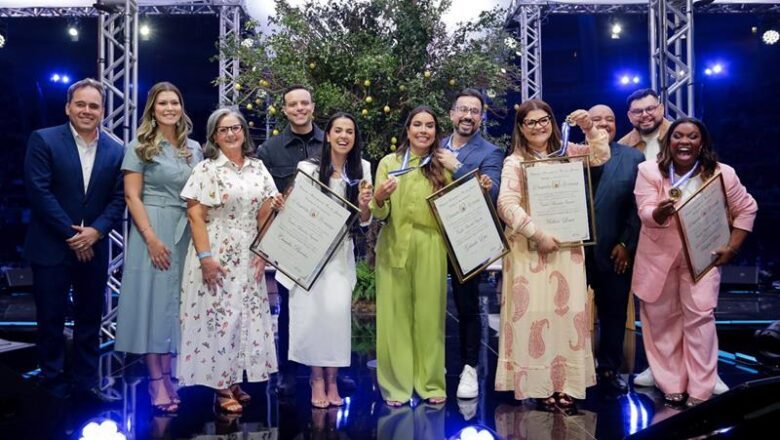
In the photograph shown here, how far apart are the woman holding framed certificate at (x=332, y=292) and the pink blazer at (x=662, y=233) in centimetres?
159

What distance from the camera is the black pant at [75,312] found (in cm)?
374

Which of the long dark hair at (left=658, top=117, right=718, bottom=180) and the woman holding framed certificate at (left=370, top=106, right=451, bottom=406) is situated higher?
the long dark hair at (left=658, top=117, right=718, bottom=180)

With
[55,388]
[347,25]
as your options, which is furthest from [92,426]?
[347,25]

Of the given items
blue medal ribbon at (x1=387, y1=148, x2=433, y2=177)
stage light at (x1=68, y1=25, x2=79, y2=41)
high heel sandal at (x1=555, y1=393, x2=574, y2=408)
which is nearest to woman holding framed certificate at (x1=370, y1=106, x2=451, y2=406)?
blue medal ribbon at (x1=387, y1=148, x2=433, y2=177)

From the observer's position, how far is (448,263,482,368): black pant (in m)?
3.61

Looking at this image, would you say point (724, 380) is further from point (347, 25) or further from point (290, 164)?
point (347, 25)

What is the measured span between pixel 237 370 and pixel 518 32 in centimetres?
789

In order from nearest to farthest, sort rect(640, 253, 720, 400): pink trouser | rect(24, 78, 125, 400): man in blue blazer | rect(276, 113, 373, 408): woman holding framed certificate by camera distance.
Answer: rect(276, 113, 373, 408): woman holding framed certificate < rect(640, 253, 720, 400): pink trouser < rect(24, 78, 125, 400): man in blue blazer

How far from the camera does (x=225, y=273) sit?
3.27m

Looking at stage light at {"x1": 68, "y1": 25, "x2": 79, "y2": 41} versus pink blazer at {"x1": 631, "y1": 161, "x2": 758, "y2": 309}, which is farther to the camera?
stage light at {"x1": 68, "y1": 25, "x2": 79, "y2": 41}

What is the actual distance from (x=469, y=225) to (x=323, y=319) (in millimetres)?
930

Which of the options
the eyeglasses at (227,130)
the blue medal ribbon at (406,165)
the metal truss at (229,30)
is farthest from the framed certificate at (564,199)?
the metal truss at (229,30)

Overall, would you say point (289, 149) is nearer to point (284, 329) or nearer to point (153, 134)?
point (153, 134)

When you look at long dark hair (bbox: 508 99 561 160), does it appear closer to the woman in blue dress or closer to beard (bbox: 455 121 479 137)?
beard (bbox: 455 121 479 137)
